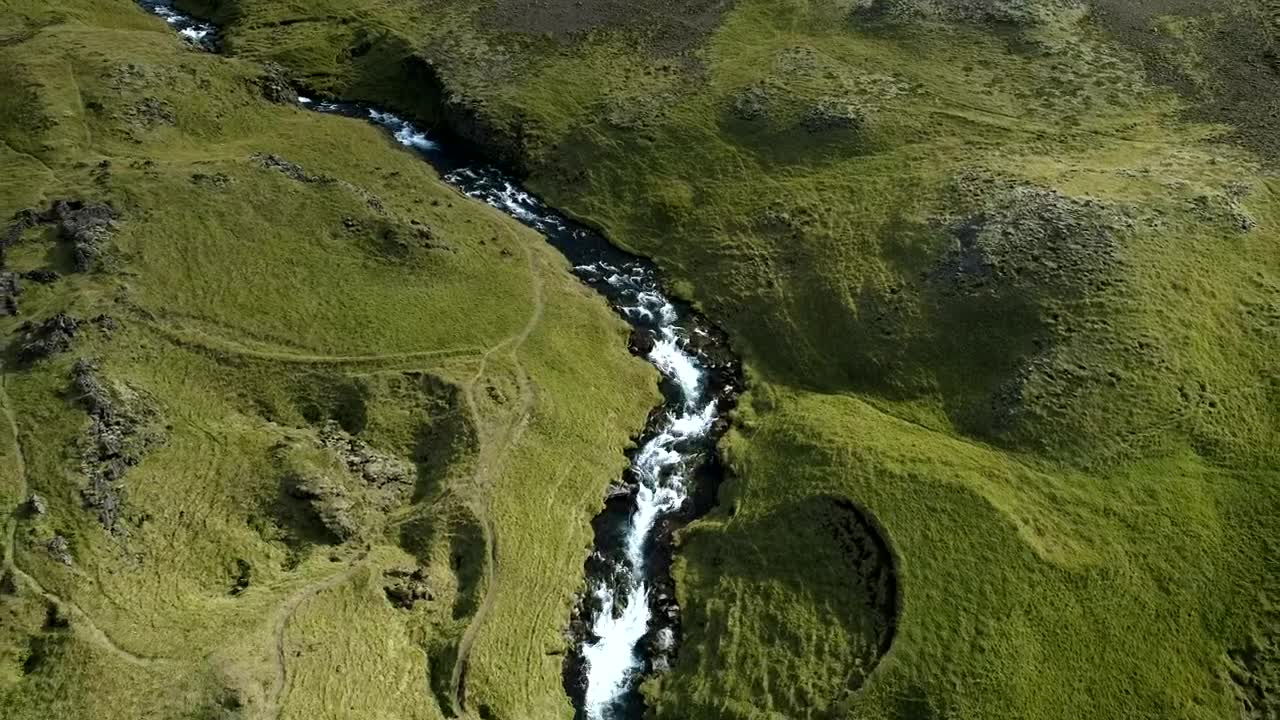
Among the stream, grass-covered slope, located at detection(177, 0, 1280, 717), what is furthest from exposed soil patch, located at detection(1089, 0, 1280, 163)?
the stream

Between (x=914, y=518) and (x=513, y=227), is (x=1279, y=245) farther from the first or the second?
(x=513, y=227)

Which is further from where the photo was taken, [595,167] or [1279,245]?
[595,167]

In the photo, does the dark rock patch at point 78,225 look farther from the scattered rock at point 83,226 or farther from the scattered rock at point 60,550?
the scattered rock at point 60,550

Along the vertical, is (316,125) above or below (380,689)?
above

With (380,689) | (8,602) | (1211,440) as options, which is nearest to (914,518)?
(1211,440)

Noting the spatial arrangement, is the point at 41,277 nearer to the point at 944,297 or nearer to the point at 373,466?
the point at 373,466

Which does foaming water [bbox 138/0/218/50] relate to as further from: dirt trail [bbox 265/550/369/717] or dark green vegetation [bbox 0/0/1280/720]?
dirt trail [bbox 265/550/369/717]

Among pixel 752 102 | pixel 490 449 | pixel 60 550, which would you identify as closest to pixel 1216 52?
pixel 752 102
